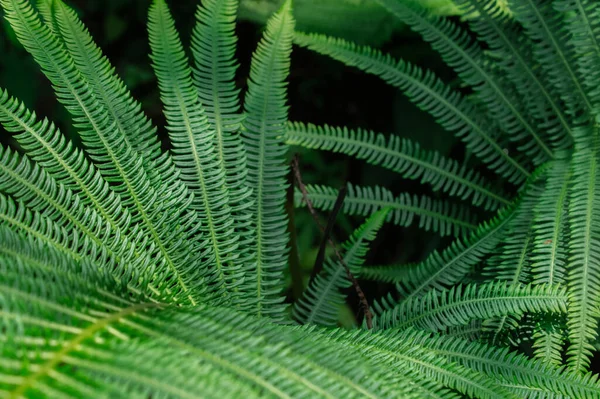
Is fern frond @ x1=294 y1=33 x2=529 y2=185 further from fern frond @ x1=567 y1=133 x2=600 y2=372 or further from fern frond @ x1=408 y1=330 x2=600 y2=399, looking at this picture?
fern frond @ x1=408 y1=330 x2=600 y2=399

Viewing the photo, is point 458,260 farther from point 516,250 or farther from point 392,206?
point 392,206

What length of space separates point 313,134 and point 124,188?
61cm

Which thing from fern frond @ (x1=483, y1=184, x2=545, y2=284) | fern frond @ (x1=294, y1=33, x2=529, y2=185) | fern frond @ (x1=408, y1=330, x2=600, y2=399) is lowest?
fern frond @ (x1=408, y1=330, x2=600, y2=399)

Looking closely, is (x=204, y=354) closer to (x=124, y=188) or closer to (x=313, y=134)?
(x=124, y=188)

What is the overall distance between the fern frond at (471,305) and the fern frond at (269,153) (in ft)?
0.87

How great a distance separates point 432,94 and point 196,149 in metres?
0.75

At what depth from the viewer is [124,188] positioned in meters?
1.05

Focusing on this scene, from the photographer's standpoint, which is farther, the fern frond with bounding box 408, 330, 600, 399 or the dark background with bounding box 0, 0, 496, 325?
the dark background with bounding box 0, 0, 496, 325

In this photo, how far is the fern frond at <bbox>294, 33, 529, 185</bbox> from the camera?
152 cm

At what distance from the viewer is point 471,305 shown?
3.58ft

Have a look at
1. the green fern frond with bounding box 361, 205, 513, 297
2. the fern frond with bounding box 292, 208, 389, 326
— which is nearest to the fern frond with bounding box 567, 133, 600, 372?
the green fern frond with bounding box 361, 205, 513, 297

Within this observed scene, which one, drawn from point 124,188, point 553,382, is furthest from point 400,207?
point 124,188

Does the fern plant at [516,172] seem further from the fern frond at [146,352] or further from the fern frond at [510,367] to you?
the fern frond at [146,352]

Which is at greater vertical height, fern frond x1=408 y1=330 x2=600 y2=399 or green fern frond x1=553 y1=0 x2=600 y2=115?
green fern frond x1=553 y1=0 x2=600 y2=115
